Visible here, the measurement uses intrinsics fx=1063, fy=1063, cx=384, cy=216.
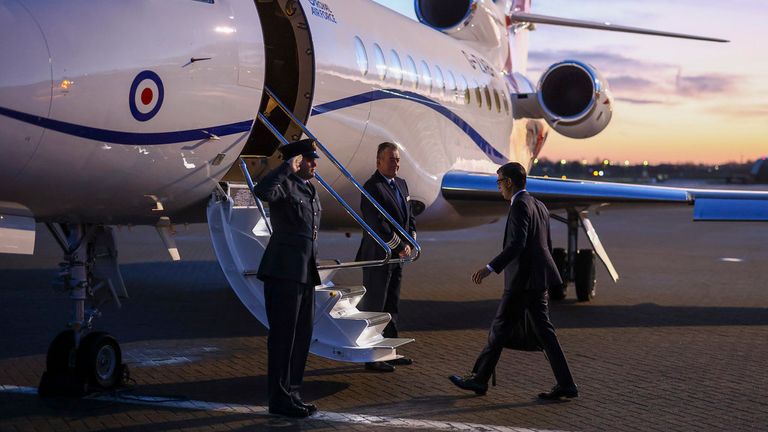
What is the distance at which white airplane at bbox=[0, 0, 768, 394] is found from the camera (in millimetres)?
6758

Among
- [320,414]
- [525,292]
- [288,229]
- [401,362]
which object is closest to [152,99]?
[288,229]

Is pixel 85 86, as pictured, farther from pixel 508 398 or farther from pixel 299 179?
pixel 508 398

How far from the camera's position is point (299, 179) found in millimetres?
7152

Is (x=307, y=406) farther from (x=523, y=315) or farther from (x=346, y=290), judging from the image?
(x=523, y=315)

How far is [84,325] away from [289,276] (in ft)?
6.30

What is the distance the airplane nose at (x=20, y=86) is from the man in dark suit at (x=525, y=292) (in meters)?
3.13

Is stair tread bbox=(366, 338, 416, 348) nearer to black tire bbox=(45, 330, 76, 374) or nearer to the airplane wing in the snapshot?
black tire bbox=(45, 330, 76, 374)

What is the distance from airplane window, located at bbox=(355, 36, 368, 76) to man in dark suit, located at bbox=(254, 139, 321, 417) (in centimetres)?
377

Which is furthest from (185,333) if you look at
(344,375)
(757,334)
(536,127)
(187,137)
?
(536,127)

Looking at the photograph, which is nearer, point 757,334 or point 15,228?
point 15,228

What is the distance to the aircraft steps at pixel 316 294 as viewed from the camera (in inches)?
317

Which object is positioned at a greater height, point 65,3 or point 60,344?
point 65,3

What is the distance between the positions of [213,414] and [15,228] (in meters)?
1.82

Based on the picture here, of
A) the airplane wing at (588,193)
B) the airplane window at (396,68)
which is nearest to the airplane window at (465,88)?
the airplane wing at (588,193)
